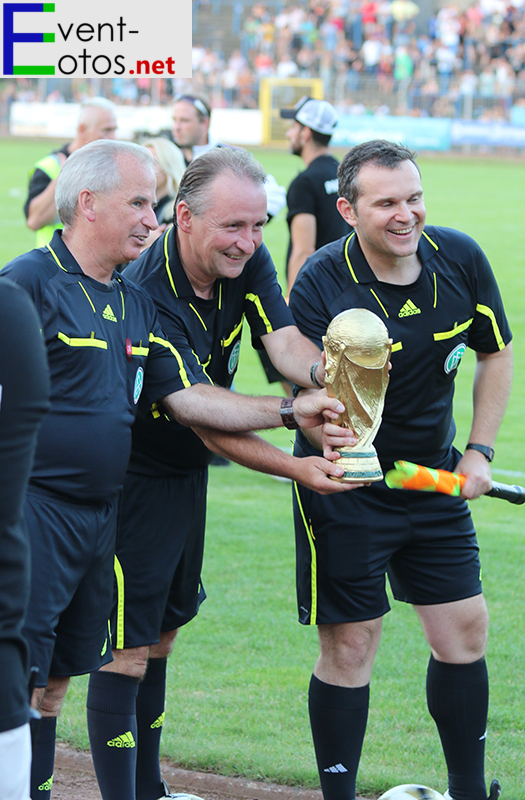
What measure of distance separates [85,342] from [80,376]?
0.32ft

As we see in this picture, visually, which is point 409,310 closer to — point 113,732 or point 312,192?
point 113,732

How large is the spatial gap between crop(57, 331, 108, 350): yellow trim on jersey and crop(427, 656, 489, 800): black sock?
1.66 metres

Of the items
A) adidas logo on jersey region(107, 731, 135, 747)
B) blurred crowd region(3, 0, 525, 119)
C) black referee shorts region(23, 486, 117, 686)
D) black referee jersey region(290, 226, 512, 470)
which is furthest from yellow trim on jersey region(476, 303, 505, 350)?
blurred crowd region(3, 0, 525, 119)

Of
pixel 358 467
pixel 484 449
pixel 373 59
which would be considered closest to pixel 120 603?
pixel 358 467

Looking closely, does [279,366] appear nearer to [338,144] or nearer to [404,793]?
[404,793]

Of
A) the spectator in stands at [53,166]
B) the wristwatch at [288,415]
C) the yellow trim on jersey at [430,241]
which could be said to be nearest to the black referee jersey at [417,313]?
the yellow trim on jersey at [430,241]

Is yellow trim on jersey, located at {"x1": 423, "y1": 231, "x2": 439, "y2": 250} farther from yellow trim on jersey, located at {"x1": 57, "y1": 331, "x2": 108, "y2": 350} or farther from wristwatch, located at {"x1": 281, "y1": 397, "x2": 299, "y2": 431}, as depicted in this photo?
yellow trim on jersey, located at {"x1": 57, "y1": 331, "x2": 108, "y2": 350}

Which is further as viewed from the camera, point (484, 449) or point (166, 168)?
point (166, 168)

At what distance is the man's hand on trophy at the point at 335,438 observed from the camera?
9.35 feet

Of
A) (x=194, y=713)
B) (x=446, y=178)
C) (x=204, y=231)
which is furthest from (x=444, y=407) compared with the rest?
(x=446, y=178)

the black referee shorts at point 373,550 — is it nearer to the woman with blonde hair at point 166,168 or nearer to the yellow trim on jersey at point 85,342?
the yellow trim on jersey at point 85,342

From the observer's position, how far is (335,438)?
2861 mm

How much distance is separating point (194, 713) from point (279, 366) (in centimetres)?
172

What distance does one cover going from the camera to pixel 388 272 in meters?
3.39
